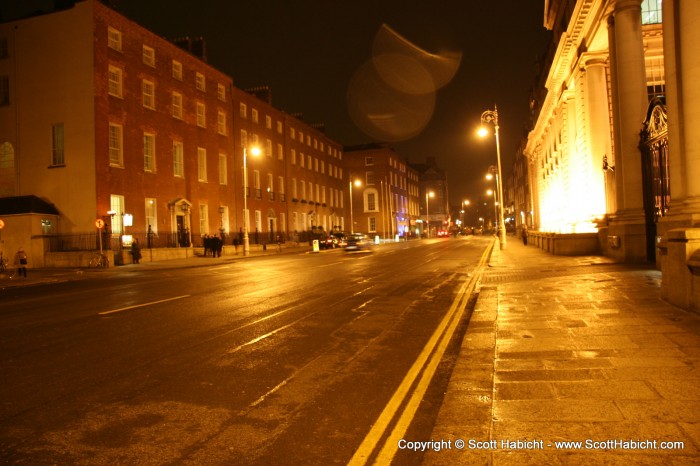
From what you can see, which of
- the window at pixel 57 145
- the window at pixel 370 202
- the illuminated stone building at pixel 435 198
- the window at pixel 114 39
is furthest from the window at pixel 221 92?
the illuminated stone building at pixel 435 198

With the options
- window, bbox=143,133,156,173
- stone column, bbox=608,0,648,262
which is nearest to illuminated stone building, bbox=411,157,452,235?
window, bbox=143,133,156,173

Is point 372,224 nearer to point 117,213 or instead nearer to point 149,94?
point 149,94

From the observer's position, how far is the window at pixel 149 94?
3447cm

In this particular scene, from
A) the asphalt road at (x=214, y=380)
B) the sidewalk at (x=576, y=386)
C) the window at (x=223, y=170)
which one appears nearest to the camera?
the sidewalk at (x=576, y=386)

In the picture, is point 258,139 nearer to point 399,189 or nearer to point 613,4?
point 613,4

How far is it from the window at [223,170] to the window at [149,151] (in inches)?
348

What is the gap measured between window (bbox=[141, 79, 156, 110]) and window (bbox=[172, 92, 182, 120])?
Result: 8.11ft

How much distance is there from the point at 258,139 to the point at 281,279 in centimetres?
3542

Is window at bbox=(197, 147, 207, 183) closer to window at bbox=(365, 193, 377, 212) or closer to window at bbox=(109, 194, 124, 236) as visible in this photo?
window at bbox=(109, 194, 124, 236)

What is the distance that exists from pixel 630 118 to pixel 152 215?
95.6 ft

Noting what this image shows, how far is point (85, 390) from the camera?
5391mm

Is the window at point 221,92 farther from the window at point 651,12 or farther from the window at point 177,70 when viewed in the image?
the window at point 651,12

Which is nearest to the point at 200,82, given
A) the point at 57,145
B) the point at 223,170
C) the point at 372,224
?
the point at 223,170

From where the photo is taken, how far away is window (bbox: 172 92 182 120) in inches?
1483
